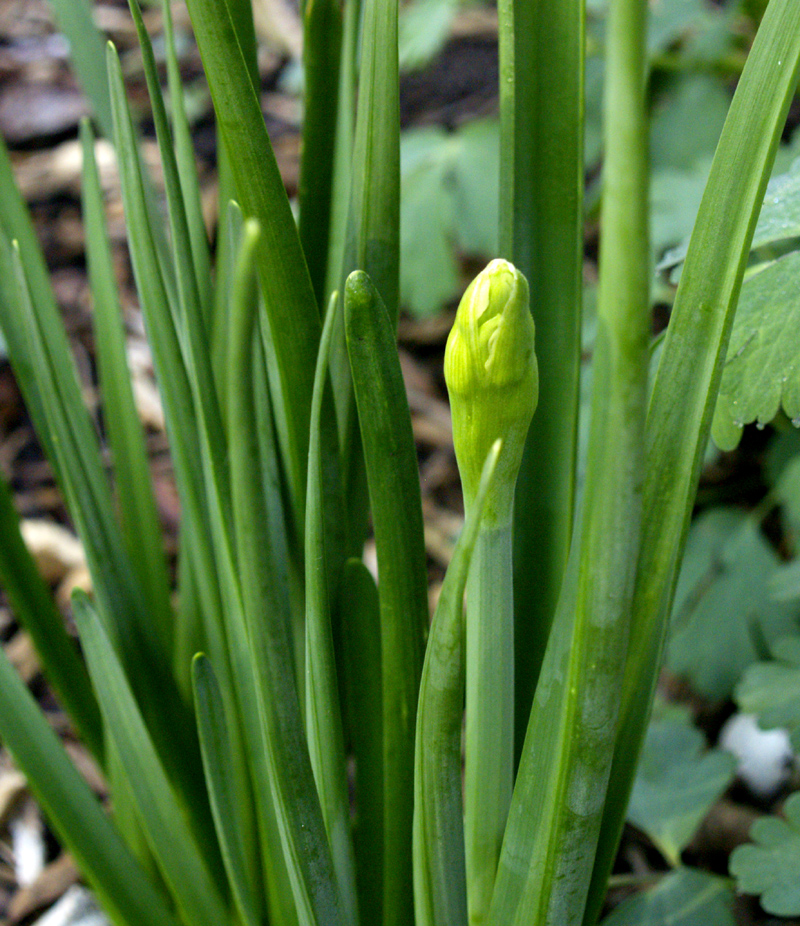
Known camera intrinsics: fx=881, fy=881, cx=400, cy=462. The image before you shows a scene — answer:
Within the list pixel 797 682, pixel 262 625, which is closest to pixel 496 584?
pixel 262 625

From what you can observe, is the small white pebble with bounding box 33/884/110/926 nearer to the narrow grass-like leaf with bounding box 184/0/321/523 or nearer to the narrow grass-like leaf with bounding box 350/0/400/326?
the narrow grass-like leaf with bounding box 184/0/321/523

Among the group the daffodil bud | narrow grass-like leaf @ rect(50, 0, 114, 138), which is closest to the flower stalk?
the daffodil bud

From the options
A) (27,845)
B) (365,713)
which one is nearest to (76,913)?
(27,845)

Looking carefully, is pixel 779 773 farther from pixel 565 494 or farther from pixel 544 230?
pixel 544 230

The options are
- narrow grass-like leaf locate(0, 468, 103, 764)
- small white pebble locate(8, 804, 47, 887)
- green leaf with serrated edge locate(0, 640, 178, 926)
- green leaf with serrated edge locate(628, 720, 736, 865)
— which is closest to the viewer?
green leaf with serrated edge locate(0, 640, 178, 926)

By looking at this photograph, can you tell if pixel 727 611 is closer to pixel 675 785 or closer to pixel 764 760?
pixel 764 760

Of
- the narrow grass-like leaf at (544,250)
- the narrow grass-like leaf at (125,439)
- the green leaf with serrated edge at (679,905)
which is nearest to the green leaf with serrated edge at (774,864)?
the green leaf with serrated edge at (679,905)

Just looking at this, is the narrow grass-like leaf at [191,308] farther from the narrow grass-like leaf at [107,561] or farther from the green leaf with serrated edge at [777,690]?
the green leaf with serrated edge at [777,690]
